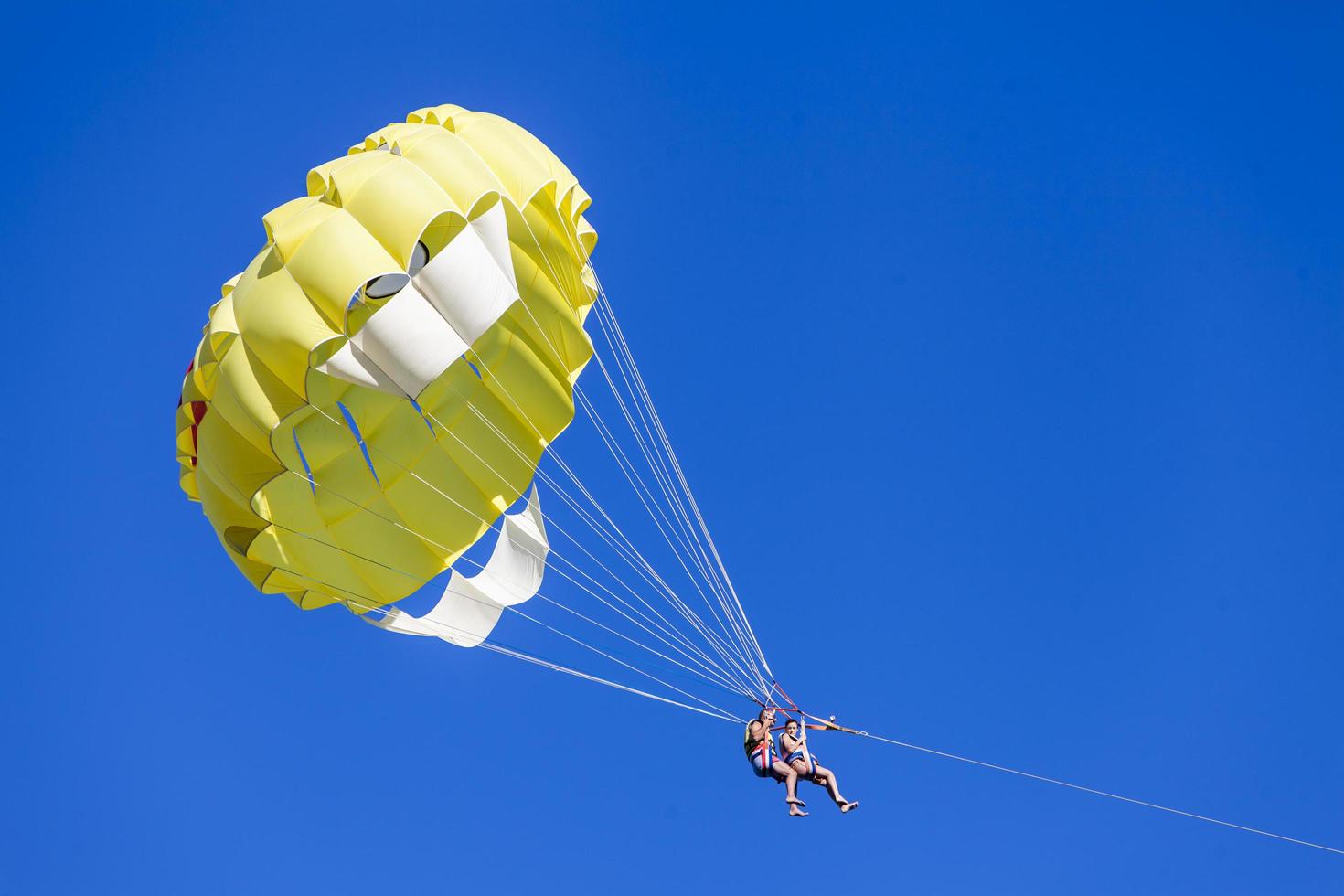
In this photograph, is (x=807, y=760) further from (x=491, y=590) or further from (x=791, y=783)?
(x=491, y=590)

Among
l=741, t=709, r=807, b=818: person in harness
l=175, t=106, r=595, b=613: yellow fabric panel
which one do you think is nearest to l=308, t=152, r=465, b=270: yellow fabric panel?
l=175, t=106, r=595, b=613: yellow fabric panel

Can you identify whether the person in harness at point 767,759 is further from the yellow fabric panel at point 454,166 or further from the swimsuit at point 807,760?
the yellow fabric panel at point 454,166

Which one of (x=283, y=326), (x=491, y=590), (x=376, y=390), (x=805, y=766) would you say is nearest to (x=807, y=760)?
(x=805, y=766)

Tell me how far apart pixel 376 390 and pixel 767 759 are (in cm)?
461

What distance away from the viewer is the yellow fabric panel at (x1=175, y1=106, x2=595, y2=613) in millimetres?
11383

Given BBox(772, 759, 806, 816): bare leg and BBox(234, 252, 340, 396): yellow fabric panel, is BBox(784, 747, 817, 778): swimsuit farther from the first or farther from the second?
BBox(234, 252, 340, 396): yellow fabric panel

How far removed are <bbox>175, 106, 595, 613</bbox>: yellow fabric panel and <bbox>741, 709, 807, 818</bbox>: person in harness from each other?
3.31 m

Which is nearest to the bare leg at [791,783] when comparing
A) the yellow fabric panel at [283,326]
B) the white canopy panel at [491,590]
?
the white canopy panel at [491,590]

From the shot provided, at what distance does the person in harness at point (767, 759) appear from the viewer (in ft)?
38.5

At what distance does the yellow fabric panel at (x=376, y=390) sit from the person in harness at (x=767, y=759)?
10.8ft

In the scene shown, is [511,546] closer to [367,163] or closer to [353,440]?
[353,440]

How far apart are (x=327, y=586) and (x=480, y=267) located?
3292 mm

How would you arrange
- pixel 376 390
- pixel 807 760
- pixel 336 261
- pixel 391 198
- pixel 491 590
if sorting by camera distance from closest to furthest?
pixel 336 261
pixel 391 198
pixel 807 760
pixel 376 390
pixel 491 590

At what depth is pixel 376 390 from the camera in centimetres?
1231
